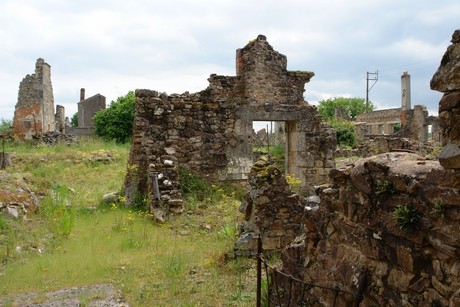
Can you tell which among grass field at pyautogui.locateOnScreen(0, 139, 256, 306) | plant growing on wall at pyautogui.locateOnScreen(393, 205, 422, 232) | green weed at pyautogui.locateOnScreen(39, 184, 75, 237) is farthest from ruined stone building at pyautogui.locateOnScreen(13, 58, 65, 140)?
plant growing on wall at pyautogui.locateOnScreen(393, 205, 422, 232)

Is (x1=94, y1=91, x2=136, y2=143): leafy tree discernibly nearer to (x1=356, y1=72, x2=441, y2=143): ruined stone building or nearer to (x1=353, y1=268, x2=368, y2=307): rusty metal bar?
(x1=356, y1=72, x2=441, y2=143): ruined stone building

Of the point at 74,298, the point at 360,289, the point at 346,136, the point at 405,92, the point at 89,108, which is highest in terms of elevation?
the point at 405,92

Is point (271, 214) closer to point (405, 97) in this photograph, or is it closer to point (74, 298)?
point (74, 298)

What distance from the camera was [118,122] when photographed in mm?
27828

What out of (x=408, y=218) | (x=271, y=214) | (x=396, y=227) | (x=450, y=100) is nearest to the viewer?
(x=450, y=100)

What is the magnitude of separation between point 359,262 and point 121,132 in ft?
84.2

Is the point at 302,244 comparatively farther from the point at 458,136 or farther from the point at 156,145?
the point at 156,145

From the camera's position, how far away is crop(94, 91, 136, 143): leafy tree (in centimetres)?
2767

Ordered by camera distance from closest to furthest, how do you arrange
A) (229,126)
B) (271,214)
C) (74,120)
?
1. (271,214)
2. (229,126)
3. (74,120)

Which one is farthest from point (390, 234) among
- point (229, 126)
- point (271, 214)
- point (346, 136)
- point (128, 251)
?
point (346, 136)

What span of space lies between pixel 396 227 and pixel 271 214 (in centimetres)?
412

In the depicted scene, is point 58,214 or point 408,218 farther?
point 58,214

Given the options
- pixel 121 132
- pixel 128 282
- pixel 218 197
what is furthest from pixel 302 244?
pixel 121 132

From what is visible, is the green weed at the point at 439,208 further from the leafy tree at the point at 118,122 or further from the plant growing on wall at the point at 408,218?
the leafy tree at the point at 118,122
